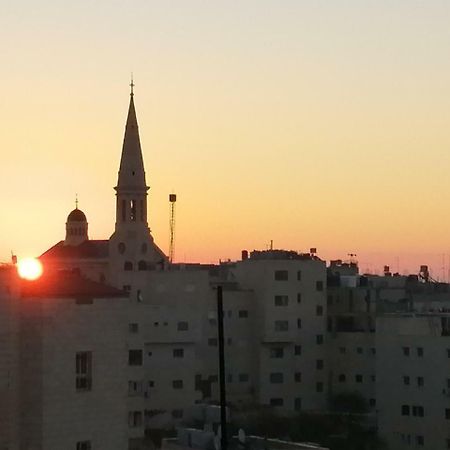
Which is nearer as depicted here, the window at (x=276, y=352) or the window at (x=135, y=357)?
the window at (x=135, y=357)

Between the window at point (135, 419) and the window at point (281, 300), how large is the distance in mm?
11988

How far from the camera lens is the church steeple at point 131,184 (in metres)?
67.1

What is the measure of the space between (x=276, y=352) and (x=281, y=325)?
1.23 metres

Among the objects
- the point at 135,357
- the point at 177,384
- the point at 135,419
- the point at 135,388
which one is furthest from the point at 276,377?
the point at 135,419

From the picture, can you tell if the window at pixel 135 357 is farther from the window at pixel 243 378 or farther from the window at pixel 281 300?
the window at pixel 281 300

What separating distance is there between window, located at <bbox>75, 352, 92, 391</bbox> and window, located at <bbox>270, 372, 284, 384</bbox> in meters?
37.0

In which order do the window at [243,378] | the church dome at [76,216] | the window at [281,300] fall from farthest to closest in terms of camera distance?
the church dome at [76,216] → the window at [281,300] → the window at [243,378]

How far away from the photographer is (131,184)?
220 feet

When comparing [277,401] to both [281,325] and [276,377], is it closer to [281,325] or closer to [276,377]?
[276,377]

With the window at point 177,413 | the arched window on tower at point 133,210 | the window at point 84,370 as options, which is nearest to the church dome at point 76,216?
the arched window on tower at point 133,210

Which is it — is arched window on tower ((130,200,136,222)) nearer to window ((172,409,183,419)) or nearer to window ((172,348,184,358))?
window ((172,348,184,358))

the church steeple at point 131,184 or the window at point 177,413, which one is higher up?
the church steeple at point 131,184

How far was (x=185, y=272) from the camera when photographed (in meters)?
60.6

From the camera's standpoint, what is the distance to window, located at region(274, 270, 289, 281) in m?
62.2
